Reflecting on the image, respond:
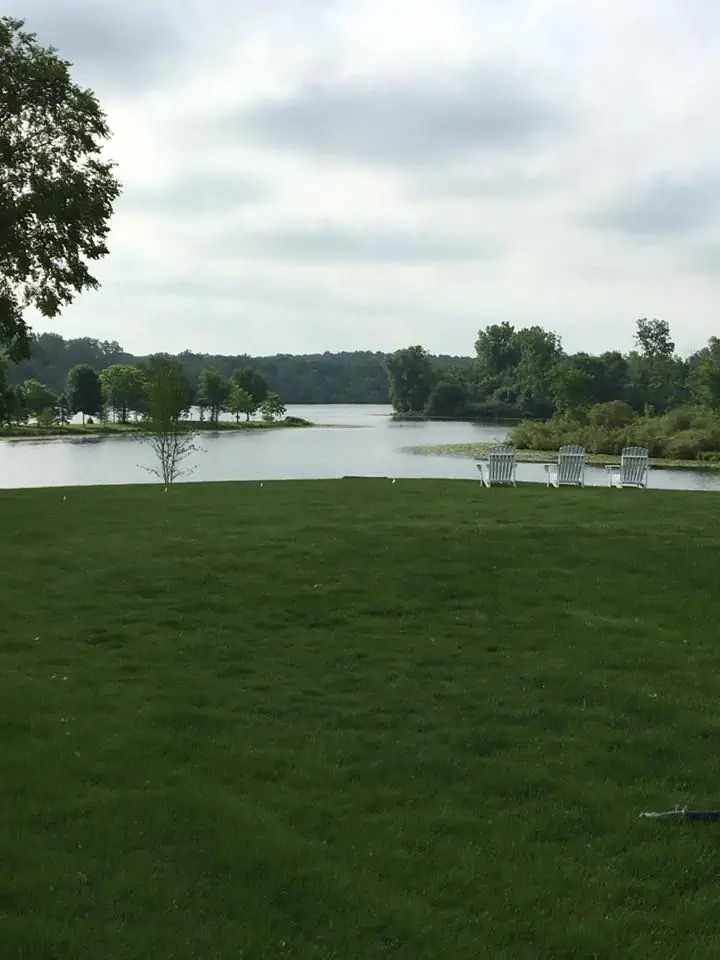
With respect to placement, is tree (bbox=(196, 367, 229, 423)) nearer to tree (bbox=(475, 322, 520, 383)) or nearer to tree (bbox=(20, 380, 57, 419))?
tree (bbox=(20, 380, 57, 419))

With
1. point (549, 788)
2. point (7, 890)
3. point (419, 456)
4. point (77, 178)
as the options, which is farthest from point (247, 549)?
point (419, 456)

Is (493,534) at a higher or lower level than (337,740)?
higher

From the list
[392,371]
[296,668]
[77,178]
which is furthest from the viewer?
[392,371]

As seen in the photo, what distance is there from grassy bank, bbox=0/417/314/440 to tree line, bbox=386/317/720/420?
23223mm

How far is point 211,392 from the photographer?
111188mm

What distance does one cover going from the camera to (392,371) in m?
143

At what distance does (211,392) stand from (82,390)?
14.8 meters

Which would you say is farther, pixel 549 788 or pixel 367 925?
pixel 549 788

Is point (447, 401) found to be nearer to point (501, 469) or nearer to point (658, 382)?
point (658, 382)

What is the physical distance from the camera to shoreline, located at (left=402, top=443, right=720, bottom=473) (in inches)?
1939

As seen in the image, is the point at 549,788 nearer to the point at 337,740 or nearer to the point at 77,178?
the point at 337,740

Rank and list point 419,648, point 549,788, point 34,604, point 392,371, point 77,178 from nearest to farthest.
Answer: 1. point 549,788
2. point 419,648
3. point 34,604
4. point 77,178
5. point 392,371

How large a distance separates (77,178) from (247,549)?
12702 mm

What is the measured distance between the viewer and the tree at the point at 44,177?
19922 millimetres
